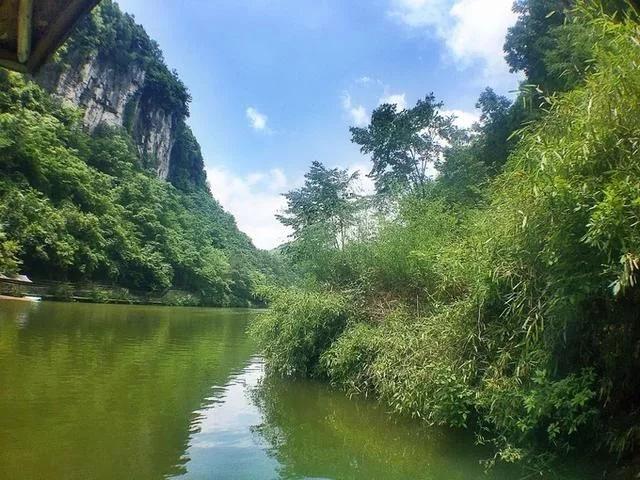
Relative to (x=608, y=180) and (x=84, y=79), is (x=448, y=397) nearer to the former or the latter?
(x=608, y=180)

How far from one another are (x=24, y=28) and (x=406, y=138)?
2119cm

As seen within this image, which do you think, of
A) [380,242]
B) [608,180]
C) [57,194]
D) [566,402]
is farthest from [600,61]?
[57,194]

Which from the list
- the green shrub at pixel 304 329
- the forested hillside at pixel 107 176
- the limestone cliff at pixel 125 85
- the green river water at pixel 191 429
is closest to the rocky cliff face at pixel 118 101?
the limestone cliff at pixel 125 85

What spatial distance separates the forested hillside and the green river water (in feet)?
59.6

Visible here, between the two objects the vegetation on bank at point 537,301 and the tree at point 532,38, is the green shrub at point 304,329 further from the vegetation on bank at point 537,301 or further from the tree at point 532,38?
the tree at point 532,38

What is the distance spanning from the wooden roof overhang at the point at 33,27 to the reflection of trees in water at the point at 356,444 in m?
3.98

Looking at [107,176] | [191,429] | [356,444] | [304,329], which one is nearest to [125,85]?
[107,176]

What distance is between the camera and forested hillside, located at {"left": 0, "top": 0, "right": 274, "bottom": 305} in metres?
27.8

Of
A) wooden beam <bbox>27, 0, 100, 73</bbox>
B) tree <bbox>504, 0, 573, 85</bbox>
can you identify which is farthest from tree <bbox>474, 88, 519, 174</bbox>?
wooden beam <bbox>27, 0, 100, 73</bbox>

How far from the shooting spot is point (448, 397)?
5.13 meters

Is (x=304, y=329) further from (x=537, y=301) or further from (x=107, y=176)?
(x=107, y=176)

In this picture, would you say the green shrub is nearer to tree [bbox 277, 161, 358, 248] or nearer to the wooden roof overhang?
the wooden roof overhang

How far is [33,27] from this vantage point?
108 inches

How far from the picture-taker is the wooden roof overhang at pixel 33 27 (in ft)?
8.61
